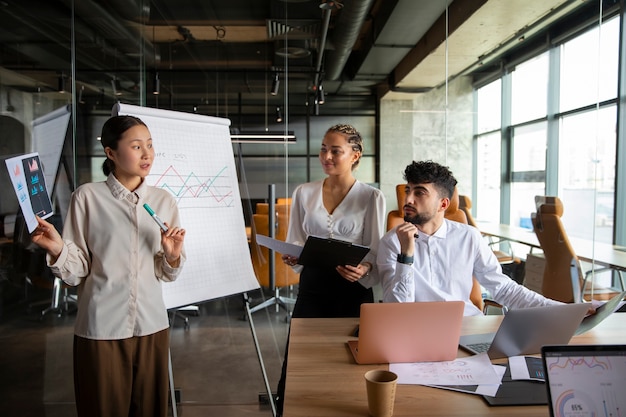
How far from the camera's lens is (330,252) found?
1831 mm

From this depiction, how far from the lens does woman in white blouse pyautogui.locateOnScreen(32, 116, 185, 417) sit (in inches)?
66.5

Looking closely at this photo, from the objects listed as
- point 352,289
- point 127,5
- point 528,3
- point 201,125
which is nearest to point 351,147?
point 352,289

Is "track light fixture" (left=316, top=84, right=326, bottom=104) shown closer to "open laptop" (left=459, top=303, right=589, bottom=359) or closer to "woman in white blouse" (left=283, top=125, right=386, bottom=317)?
"woman in white blouse" (left=283, top=125, right=386, bottom=317)

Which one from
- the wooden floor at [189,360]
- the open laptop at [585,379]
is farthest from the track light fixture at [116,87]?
the open laptop at [585,379]

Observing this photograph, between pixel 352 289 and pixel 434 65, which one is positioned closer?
pixel 352 289

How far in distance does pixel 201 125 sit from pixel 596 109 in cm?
309

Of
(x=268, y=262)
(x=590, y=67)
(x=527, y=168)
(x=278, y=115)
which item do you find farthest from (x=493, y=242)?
(x=278, y=115)

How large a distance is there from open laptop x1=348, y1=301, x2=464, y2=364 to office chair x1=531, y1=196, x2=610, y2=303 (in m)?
2.48

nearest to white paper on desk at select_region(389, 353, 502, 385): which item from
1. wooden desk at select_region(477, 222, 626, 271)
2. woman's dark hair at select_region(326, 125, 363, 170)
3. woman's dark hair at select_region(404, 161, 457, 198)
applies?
woman's dark hair at select_region(404, 161, 457, 198)

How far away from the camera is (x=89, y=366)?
1.70 meters

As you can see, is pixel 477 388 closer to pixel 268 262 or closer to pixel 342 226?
pixel 342 226

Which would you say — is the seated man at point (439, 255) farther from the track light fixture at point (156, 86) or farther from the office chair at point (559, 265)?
the track light fixture at point (156, 86)

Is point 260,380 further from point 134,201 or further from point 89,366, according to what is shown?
point 134,201

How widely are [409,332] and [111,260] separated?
3.74 feet
